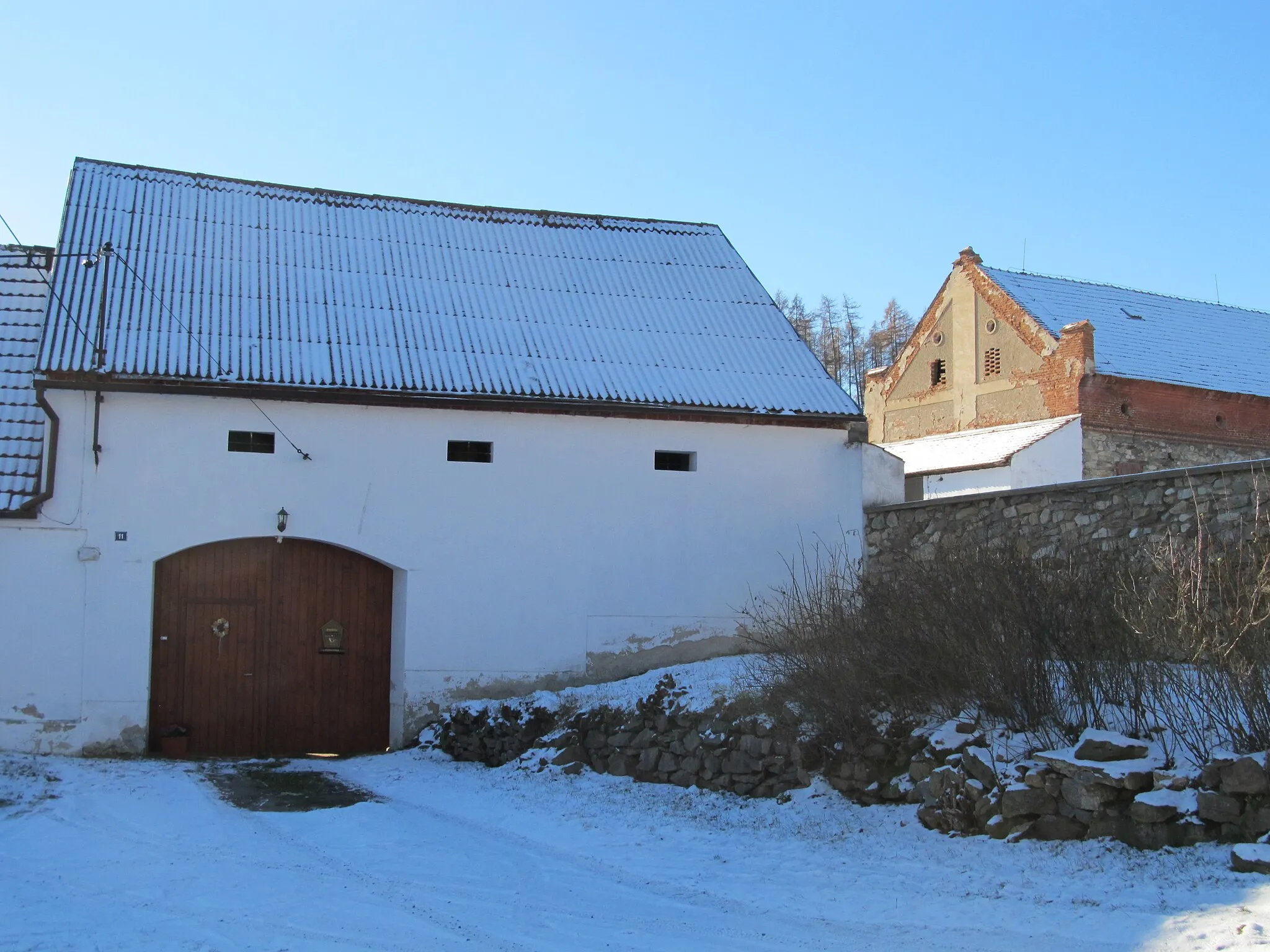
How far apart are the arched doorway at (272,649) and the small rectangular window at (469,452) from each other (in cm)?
168

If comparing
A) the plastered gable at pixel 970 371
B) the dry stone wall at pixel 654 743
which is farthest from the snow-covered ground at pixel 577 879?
the plastered gable at pixel 970 371

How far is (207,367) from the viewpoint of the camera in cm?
1397

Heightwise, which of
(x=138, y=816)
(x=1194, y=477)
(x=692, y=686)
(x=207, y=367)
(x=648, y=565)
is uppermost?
(x=207, y=367)

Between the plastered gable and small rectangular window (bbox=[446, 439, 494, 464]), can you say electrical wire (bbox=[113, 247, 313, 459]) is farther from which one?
the plastered gable

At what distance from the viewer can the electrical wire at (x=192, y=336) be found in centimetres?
1411

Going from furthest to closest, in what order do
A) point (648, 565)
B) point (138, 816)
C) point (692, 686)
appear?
1. point (648, 565)
2. point (692, 686)
3. point (138, 816)

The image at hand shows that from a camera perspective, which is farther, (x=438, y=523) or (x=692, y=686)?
(x=438, y=523)

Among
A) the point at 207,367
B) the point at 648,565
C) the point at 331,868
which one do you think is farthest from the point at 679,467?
the point at 331,868

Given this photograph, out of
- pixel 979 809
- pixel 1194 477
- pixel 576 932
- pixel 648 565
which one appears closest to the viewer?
pixel 576 932

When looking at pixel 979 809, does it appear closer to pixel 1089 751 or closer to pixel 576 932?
pixel 1089 751

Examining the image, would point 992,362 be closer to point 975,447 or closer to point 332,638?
point 975,447

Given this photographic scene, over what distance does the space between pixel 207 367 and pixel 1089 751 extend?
10611mm

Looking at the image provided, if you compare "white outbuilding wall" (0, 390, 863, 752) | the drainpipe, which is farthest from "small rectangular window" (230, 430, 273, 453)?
the drainpipe

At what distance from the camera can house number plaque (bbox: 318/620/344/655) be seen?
577 inches
